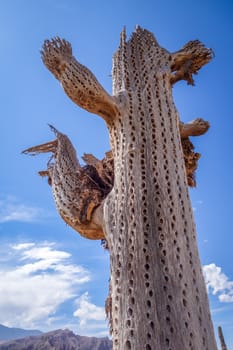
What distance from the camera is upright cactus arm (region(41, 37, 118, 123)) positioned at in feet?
11.0

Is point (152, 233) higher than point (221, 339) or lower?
lower

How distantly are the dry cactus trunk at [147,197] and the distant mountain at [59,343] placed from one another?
27.8 m

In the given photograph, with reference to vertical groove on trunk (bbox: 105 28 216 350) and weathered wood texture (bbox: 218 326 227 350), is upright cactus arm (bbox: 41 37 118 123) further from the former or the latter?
weathered wood texture (bbox: 218 326 227 350)

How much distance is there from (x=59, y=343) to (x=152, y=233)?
1156 inches

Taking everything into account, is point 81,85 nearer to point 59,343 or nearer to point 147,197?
point 147,197

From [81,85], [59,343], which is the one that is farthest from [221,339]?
[59,343]

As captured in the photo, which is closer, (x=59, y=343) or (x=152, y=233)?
(x=152, y=233)

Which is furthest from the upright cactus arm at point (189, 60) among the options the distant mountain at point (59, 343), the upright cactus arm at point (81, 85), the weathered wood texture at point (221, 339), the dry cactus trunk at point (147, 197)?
the distant mountain at point (59, 343)

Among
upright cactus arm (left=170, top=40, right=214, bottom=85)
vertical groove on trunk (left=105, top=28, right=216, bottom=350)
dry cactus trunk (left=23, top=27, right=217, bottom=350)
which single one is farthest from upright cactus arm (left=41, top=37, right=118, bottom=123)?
upright cactus arm (left=170, top=40, right=214, bottom=85)

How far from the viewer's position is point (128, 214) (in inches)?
108

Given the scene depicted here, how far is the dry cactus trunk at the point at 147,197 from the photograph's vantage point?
228 centimetres

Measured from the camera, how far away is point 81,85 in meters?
3.34

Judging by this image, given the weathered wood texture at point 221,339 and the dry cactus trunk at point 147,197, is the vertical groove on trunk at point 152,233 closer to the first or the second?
the dry cactus trunk at point 147,197

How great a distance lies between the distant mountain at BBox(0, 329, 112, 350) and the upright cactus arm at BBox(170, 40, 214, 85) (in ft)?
91.0
